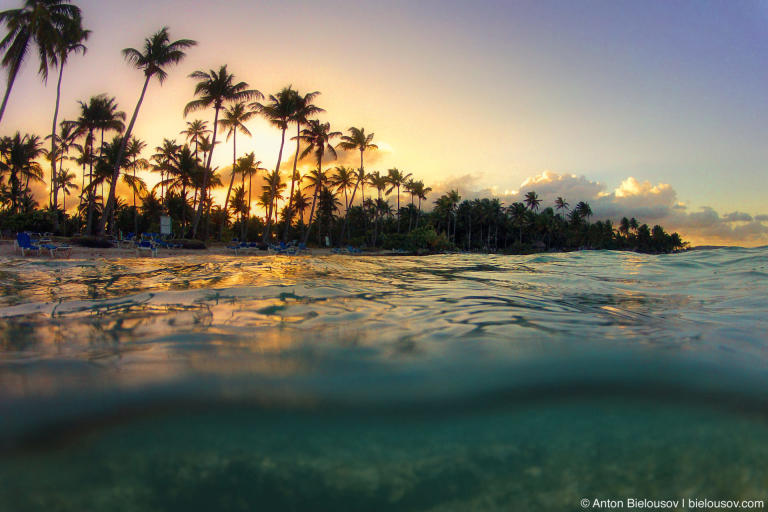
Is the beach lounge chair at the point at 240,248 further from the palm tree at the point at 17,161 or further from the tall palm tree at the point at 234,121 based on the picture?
the palm tree at the point at 17,161

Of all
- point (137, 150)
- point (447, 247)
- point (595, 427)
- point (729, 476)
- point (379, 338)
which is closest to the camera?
point (729, 476)

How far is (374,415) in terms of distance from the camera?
1.37 m

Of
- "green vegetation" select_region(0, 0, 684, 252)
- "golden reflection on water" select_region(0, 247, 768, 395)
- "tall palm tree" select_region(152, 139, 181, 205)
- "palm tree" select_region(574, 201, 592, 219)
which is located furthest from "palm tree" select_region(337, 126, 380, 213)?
"palm tree" select_region(574, 201, 592, 219)

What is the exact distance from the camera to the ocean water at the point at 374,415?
106 cm

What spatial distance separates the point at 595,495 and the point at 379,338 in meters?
1.39

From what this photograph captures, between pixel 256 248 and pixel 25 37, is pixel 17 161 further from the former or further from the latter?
pixel 256 248

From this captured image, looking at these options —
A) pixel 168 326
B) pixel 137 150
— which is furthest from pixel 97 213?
pixel 168 326

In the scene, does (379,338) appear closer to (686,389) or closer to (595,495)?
(595,495)

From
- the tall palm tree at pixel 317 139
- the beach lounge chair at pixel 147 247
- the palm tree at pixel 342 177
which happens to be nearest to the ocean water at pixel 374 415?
the beach lounge chair at pixel 147 247

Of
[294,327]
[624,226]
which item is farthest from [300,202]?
[624,226]

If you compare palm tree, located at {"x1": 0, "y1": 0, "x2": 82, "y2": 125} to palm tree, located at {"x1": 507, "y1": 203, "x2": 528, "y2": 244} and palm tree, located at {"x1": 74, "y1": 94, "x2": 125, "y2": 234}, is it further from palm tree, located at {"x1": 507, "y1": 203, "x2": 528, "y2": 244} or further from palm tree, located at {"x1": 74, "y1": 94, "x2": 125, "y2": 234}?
palm tree, located at {"x1": 507, "y1": 203, "x2": 528, "y2": 244}

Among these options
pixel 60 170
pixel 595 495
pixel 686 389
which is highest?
pixel 60 170

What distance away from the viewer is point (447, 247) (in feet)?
149

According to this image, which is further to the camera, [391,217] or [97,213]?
[391,217]
